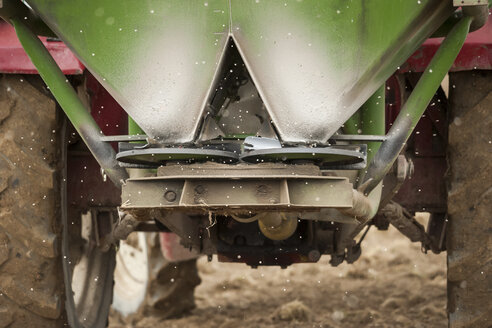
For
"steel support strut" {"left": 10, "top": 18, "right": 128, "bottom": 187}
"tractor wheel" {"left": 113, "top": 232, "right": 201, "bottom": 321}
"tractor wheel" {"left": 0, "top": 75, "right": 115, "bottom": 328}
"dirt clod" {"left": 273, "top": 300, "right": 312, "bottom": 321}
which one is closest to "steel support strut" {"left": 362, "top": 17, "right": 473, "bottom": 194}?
"steel support strut" {"left": 10, "top": 18, "right": 128, "bottom": 187}

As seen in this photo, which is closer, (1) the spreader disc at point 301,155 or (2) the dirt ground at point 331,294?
(1) the spreader disc at point 301,155

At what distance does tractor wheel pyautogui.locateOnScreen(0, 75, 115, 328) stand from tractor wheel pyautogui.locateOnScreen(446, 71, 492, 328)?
1298 millimetres

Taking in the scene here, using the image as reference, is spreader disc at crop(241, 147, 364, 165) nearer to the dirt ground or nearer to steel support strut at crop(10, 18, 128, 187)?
steel support strut at crop(10, 18, 128, 187)

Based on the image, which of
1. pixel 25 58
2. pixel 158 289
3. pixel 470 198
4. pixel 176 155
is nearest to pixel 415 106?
pixel 470 198

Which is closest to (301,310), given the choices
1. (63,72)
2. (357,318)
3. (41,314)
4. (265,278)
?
(357,318)

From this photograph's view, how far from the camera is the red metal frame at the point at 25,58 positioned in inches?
127

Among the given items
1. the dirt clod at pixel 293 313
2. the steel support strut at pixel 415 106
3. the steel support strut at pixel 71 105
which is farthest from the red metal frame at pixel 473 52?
the dirt clod at pixel 293 313

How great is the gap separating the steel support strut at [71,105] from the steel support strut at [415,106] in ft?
2.36

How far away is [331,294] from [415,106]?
8.64 ft

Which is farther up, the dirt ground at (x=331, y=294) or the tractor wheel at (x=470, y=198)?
the tractor wheel at (x=470, y=198)

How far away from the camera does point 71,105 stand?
115 inches

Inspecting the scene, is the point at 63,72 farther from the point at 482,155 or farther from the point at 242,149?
the point at 482,155

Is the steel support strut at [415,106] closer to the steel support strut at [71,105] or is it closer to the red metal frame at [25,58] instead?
the steel support strut at [71,105]

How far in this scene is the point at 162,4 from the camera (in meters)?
2.72
